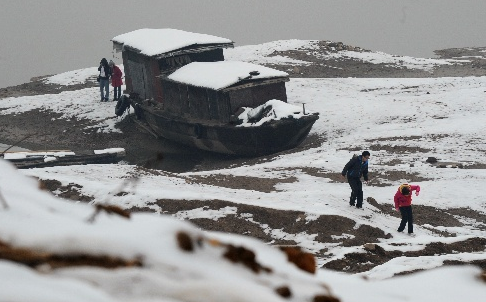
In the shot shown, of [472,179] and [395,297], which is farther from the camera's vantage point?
[472,179]

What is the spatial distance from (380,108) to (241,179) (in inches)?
451

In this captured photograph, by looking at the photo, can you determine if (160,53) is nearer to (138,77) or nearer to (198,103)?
(198,103)

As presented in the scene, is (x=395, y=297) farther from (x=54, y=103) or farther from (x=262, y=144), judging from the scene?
(x=54, y=103)

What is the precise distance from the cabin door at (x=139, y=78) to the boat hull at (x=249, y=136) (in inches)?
144

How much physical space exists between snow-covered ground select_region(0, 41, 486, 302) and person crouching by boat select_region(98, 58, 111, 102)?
663 millimetres

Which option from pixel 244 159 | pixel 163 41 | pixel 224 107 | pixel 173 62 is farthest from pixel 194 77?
pixel 163 41

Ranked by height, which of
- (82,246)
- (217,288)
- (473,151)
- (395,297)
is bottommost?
(473,151)

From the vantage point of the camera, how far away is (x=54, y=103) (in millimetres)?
34281

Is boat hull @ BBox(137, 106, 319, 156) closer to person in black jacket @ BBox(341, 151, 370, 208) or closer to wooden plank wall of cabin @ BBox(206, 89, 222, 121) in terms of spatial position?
wooden plank wall of cabin @ BBox(206, 89, 222, 121)

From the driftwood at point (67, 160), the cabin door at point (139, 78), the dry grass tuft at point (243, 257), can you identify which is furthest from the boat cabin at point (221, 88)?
the dry grass tuft at point (243, 257)

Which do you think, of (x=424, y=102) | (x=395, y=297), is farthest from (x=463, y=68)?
(x=395, y=297)

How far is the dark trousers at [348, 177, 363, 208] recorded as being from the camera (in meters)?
14.3

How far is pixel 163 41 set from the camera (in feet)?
89.1

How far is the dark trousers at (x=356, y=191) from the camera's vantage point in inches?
563
